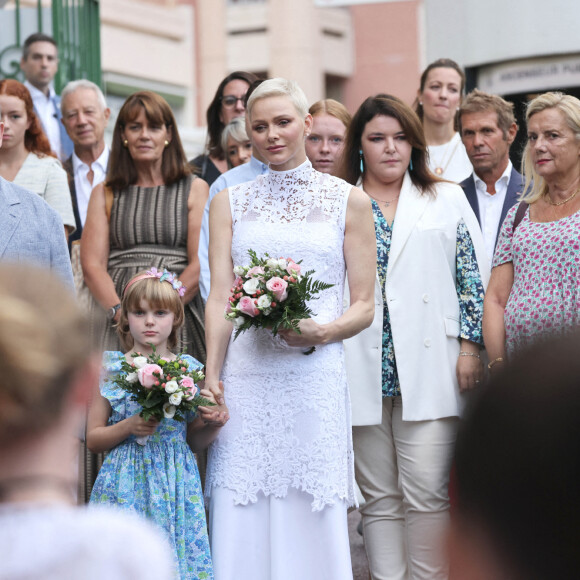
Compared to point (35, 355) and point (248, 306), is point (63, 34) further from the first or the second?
point (35, 355)

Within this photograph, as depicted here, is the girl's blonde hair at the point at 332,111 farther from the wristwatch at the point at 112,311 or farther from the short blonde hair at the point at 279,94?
the wristwatch at the point at 112,311

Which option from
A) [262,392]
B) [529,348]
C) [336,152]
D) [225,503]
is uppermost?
[336,152]

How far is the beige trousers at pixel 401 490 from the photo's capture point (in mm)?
5664

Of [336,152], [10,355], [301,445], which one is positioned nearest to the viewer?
[10,355]

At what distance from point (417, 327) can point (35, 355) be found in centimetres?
410

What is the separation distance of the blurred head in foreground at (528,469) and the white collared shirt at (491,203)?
534 centimetres

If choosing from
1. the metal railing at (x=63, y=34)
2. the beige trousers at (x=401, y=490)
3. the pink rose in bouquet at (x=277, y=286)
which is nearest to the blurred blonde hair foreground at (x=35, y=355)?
the pink rose in bouquet at (x=277, y=286)

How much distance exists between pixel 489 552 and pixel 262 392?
3.61 metres

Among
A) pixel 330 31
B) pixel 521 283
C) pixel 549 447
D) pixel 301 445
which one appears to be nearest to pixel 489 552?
pixel 549 447

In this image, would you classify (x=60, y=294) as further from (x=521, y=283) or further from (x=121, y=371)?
(x=521, y=283)

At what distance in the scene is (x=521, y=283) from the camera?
5.56 metres

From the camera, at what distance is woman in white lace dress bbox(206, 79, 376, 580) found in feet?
16.4

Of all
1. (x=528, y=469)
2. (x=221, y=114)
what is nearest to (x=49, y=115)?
(x=221, y=114)

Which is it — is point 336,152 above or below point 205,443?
above
